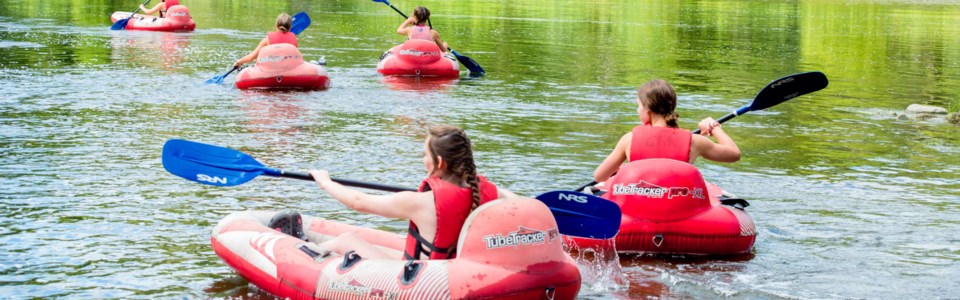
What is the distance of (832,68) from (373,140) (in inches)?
486

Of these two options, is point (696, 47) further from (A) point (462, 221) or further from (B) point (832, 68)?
(A) point (462, 221)

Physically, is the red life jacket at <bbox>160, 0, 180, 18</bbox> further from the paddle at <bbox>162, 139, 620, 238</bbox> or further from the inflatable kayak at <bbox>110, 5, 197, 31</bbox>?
the paddle at <bbox>162, 139, 620, 238</bbox>

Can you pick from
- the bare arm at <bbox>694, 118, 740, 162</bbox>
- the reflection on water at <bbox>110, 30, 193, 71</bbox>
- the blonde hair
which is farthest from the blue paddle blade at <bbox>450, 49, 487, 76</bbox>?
the blonde hair

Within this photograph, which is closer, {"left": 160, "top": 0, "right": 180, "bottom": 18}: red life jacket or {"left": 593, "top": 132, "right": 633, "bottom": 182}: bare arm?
{"left": 593, "top": 132, "right": 633, "bottom": 182}: bare arm

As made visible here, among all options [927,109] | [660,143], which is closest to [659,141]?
[660,143]

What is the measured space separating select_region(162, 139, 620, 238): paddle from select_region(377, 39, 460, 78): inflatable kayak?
34.2ft

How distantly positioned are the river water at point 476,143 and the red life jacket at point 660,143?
26.4 inches

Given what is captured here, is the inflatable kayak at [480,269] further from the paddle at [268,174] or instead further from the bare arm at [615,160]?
the bare arm at [615,160]

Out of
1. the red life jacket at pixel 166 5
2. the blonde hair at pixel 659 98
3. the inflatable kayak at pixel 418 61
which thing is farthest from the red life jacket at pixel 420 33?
the blonde hair at pixel 659 98

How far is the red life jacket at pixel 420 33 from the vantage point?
17.9 m

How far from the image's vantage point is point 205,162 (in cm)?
737

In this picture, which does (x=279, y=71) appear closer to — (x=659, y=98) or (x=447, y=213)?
(x=659, y=98)

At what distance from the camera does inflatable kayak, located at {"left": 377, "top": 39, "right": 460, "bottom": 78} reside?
701 inches

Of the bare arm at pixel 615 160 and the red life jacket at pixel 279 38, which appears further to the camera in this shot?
the red life jacket at pixel 279 38
